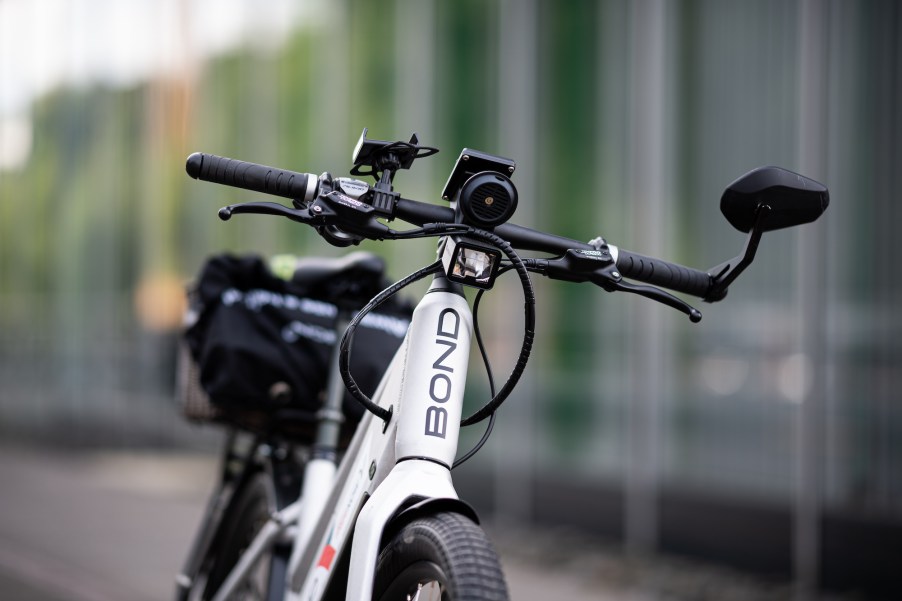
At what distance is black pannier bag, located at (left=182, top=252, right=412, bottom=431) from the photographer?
325 cm

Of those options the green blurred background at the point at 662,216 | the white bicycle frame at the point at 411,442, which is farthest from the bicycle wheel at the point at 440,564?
the green blurred background at the point at 662,216

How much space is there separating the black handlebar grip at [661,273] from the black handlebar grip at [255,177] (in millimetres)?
667

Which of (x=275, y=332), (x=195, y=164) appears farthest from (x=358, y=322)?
(x=275, y=332)

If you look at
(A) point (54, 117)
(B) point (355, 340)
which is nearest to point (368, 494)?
(B) point (355, 340)

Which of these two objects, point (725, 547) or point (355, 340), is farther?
point (725, 547)

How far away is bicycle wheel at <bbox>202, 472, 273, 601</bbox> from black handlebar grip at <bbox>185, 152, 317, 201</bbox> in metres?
1.32

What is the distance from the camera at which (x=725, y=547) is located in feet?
21.2

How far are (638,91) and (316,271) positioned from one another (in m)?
4.57

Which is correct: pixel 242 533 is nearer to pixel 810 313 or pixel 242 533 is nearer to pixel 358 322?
pixel 358 322

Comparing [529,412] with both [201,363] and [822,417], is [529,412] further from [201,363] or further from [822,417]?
[201,363]

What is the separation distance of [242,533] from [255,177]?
5.48ft

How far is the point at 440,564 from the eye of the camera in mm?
1908

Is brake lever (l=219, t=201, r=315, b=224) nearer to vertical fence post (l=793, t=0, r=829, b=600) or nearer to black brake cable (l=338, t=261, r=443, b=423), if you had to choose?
black brake cable (l=338, t=261, r=443, b=423)

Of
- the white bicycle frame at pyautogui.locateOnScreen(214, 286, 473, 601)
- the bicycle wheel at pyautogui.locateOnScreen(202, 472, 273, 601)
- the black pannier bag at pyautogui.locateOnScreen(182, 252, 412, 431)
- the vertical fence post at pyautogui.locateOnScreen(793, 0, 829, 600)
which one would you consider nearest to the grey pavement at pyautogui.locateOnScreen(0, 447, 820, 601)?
the vertical fence post at pyautogui.locateOnScreen(793, 0, 829, 600)
